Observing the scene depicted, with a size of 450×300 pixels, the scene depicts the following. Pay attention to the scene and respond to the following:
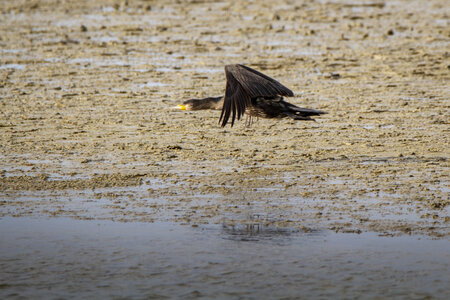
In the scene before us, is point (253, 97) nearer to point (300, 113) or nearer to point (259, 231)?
point (300, 113)

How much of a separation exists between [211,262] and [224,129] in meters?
4.49

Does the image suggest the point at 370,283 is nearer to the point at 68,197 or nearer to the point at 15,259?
the point at 15,259

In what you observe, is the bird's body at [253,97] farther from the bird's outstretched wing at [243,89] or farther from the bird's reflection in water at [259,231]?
the bird's reflection in water at [259,231]

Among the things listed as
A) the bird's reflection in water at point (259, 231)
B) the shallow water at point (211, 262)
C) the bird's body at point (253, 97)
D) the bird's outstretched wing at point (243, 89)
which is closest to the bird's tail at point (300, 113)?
the bird's body at point (253, 97)

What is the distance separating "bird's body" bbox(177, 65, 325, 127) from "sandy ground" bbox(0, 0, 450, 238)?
44cm

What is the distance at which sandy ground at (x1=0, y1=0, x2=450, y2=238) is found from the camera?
6980 millimetres

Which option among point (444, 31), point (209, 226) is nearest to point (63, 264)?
point (209, 226)

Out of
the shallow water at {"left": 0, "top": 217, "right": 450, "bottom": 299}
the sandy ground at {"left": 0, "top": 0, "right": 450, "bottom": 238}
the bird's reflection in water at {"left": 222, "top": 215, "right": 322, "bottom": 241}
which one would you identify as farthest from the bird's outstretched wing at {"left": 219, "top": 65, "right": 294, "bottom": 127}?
the shallow water at {"left": 0, "top": 217, "right": 450, "bottom": 299}

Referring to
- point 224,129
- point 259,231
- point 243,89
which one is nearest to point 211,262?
point 259,231

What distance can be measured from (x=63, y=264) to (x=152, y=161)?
9.67ft

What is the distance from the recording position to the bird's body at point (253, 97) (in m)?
8.44

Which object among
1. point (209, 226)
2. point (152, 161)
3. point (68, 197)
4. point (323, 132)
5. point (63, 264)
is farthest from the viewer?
point (323, 132)

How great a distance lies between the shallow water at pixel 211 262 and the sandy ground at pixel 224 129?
324 mm

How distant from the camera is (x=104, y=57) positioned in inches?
599
